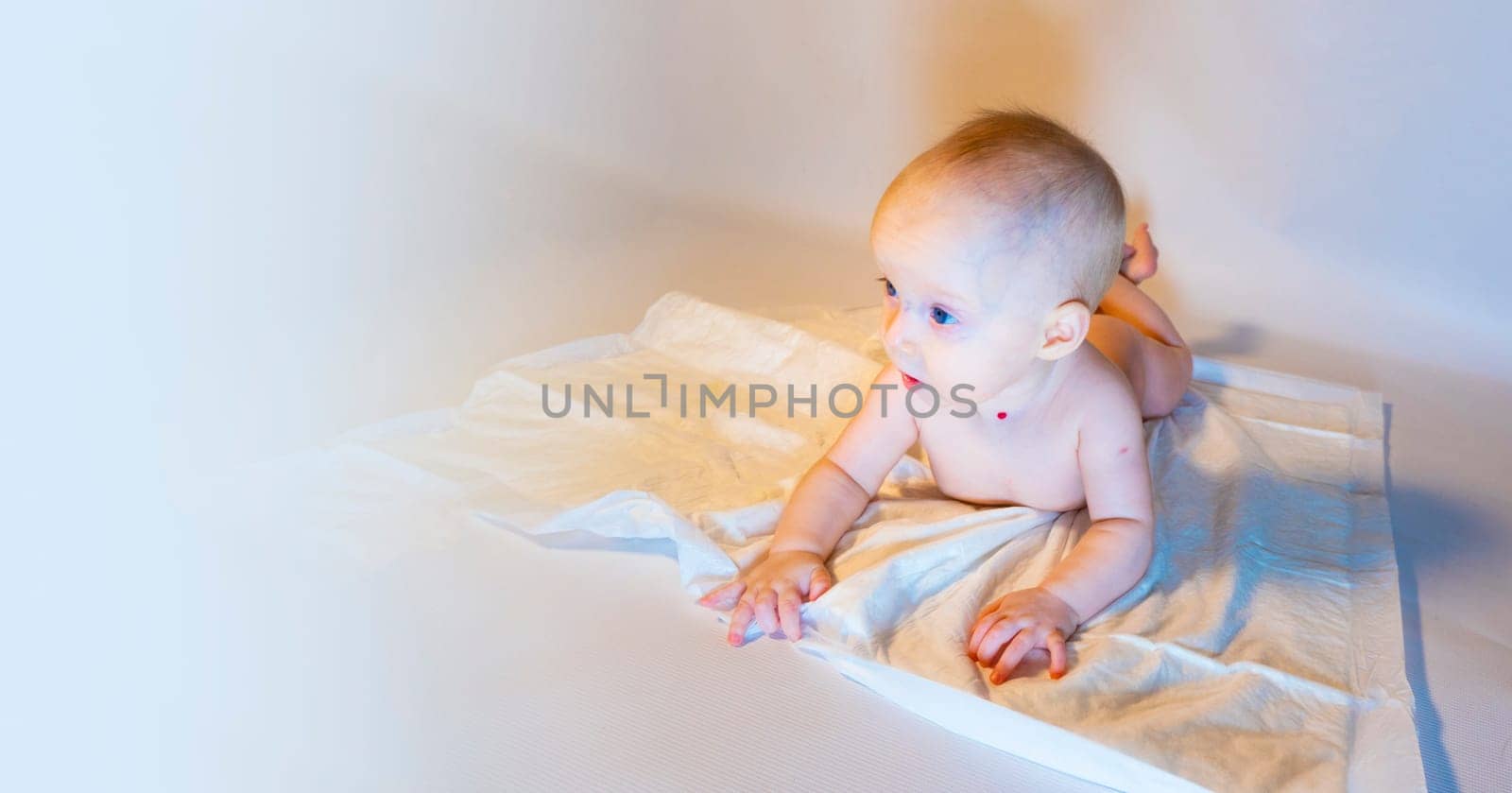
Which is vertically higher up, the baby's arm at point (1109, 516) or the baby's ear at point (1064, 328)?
the baby's ear at point (1064, 328)

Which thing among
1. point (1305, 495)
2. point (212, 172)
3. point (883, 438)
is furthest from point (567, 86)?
point (1305, 495)

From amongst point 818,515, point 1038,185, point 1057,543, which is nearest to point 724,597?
point 818,515

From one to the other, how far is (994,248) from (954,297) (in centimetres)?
6

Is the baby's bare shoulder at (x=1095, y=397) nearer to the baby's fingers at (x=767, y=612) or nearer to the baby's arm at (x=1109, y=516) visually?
the baby's arm at (x=1109, y=516)

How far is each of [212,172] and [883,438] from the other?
4.82ft

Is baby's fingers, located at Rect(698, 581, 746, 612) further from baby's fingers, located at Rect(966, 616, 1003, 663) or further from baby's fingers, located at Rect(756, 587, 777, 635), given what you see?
baby's fingers, located at Rect(966, 616, 1003, 663)

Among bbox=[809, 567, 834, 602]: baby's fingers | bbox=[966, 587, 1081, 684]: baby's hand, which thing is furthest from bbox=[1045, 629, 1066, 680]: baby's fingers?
bbox=[809, 567, 834, 602]: baby's fingers

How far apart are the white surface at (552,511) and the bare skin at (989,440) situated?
0.14ft

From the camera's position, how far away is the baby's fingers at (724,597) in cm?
123

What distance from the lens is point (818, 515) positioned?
1313 millimetres

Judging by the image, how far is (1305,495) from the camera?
1.45m

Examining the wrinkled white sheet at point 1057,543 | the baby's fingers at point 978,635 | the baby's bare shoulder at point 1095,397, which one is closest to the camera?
the wrinkled white sheet at point 1057,543

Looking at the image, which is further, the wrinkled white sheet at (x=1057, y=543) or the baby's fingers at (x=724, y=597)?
the baby's fingers at (x=724, y=597)

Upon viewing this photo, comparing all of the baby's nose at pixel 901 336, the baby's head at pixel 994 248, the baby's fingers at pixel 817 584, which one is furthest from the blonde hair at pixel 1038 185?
the baby's fingers at pixel 817 584
